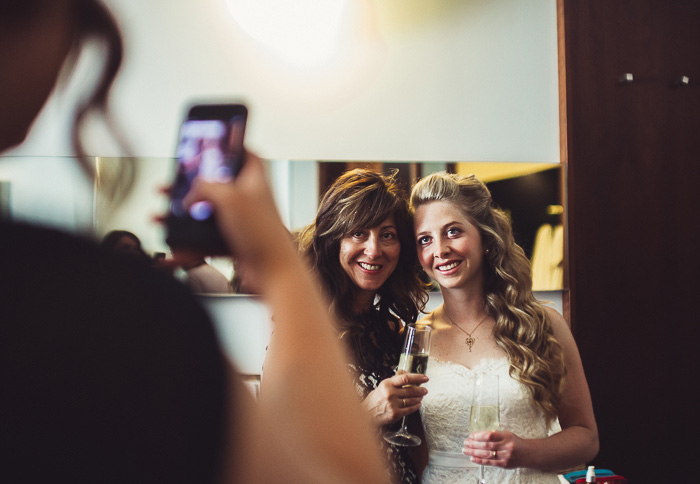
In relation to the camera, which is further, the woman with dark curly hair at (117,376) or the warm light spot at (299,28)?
the warm light spot at (299,28)

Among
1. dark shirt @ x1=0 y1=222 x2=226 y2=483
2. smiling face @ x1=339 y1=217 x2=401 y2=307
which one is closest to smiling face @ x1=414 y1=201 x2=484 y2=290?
smiling face @ x1=339 y1=217 x2=401 y2=307

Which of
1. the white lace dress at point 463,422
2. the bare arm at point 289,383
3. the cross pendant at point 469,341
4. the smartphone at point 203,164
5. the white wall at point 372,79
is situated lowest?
the white lace dress at point 463,422

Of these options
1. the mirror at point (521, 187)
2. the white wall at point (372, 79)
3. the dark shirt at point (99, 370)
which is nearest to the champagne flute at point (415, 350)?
the dark shirt at point (99, 370)

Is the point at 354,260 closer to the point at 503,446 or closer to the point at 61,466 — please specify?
the point at 503,446

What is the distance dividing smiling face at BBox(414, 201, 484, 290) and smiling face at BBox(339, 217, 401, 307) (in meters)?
0.14

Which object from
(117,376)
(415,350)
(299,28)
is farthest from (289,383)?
(299,28)

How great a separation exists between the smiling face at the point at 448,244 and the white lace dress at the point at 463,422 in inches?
13.9

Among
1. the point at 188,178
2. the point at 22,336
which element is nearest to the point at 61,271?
the point at 22,336

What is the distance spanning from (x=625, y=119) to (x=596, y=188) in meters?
0.47

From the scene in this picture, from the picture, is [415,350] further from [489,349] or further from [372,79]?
[372,79]

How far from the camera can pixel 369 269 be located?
6.98ft

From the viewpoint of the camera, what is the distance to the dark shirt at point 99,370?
33 centimetres

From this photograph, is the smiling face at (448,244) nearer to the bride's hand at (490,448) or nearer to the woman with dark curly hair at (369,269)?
the woman with dark curly hair at (369,269)

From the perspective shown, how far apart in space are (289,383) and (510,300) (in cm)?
201
